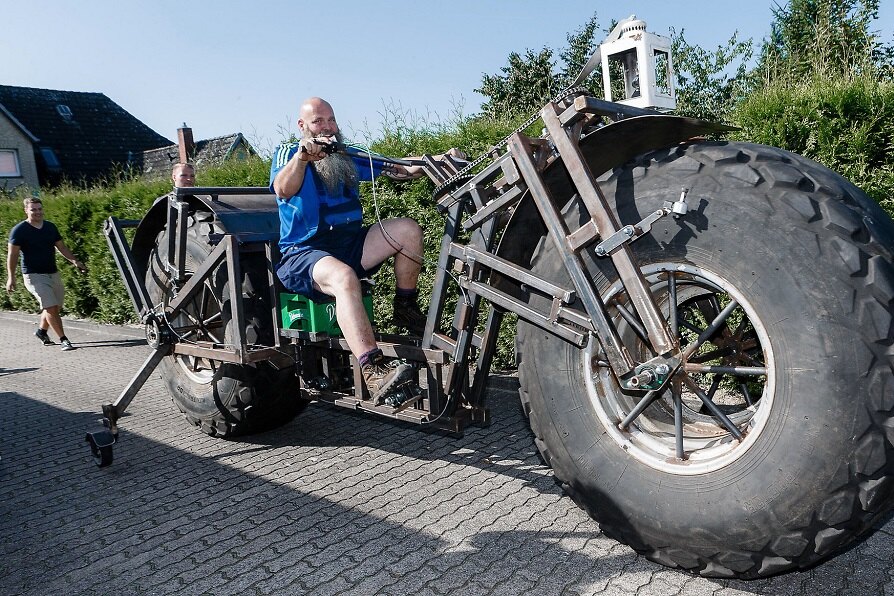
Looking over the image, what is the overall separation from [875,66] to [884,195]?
5.27ft

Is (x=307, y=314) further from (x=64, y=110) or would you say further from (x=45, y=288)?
(x=64, y=110)

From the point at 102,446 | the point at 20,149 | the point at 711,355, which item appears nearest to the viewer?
the point at 711,355

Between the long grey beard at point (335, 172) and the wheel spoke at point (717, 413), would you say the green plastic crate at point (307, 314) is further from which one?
the wheel spoke at point (717, 413)

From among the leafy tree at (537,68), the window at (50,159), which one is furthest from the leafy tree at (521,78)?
the window at (50,159)

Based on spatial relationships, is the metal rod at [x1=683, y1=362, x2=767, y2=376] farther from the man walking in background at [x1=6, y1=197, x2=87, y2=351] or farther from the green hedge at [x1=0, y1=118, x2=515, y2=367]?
the man walking in background at [x1=6, y1=197, x2=87, y2=351]

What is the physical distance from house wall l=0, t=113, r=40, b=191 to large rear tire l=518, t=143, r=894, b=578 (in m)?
37.1

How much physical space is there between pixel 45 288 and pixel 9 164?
29.2 m

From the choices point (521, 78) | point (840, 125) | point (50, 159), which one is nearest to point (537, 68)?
point (521, 78)

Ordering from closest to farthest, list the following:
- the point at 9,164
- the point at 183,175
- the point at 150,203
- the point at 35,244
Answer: the point at 183,175, the point at 35,244, the point at 150,203, the point at 9,164

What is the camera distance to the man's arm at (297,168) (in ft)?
10.0

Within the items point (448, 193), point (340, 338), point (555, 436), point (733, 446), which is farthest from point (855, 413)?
point (340, 338)

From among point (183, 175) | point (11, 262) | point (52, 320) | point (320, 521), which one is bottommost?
point (320, 521)

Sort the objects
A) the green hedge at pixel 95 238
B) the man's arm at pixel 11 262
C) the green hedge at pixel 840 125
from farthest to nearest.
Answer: the green hedge at pixel 95 238
the man's arm at pixel 11 262
the green hedge at pixel 840 125

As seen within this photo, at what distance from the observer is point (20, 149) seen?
111 feet
